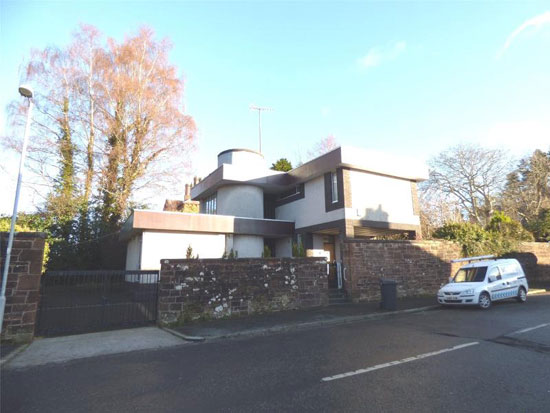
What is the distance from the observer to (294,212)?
2127cm

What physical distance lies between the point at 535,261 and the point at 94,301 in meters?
26.7

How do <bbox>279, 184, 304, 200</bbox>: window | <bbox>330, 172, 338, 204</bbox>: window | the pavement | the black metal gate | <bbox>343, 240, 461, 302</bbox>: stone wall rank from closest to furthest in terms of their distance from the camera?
the black metal gate
the pavement
<bbox>343, 240, 461, 302</bbox>: stone wall
<bbox>330, 172, 338, 204</bbox>: window
<bbox>279, 184, 304, 200</bbox>: window

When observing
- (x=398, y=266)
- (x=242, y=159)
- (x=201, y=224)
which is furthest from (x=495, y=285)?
(x=242, y=159)

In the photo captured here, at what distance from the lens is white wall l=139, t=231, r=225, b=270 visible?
16703mm

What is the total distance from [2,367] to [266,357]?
4.74 m

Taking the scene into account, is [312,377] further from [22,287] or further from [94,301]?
[22,287]

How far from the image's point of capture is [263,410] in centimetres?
355

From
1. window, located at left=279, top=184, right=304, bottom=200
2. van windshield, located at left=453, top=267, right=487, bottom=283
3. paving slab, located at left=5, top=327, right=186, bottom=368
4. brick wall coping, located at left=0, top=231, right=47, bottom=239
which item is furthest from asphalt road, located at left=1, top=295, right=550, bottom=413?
window, located at left=279, top=184, right=304, bottom=200

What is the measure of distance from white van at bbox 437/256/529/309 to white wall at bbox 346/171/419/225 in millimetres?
6015

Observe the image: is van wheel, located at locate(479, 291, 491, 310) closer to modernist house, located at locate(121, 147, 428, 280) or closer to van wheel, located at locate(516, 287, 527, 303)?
van wheel, located at locate(516, 287, 527, 303)

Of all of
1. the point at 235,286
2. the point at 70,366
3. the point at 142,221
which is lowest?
the point at 70,366

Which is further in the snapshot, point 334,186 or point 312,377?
point 334,186

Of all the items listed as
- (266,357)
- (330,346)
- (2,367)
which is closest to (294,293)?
(330,346)

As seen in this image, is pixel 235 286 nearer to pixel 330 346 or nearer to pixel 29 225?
pixel 330 346
